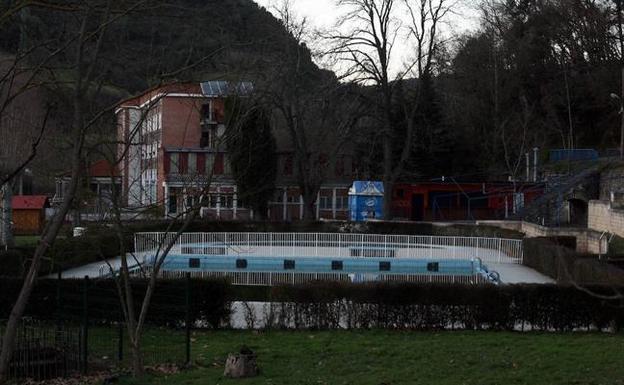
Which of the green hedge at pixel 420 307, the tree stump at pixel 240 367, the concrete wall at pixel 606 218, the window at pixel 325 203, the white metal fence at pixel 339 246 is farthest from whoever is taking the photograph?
the window at pixel 325 203

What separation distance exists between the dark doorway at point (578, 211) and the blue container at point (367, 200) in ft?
35.2

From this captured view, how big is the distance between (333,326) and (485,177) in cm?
3980

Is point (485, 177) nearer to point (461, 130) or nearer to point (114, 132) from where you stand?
point (461, 130)

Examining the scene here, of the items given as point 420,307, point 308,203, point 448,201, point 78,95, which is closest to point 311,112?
point 308,203

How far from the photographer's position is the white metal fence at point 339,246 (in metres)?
29.9

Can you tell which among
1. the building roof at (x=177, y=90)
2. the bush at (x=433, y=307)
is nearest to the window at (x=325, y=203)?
the building roof at (x=177, y=90)

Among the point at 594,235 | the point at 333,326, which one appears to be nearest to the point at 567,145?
the point at 594,235

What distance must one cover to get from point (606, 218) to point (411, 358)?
22.5 metres

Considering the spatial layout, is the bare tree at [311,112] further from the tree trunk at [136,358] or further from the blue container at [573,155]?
the tree trunk at [136,358]

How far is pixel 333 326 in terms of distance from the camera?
16.0 meters

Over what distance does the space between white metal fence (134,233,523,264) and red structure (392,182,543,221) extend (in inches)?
682

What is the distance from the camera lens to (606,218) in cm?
3192

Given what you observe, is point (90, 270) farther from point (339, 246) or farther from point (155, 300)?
point (155, 300)

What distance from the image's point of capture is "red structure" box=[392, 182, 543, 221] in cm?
4997
